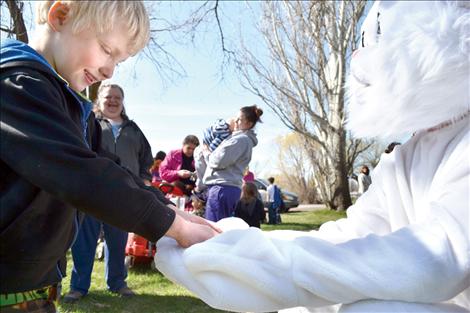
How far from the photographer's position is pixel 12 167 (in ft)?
3.07

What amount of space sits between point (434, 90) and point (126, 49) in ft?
2.53

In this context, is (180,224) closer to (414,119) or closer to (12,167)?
(12,167)

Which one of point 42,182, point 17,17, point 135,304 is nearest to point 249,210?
point 135,304

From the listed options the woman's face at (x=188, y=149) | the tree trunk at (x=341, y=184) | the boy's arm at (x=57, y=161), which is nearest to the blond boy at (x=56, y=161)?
the boy's arm at (x=57, y=161)

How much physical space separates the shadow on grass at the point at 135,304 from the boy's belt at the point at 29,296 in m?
1.93

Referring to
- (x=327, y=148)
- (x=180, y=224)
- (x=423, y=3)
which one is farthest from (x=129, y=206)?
(x=327, y=148)

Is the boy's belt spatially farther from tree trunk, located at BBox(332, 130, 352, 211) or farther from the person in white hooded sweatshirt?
tree trunk, located at BBox(332, 130, 352, 211)

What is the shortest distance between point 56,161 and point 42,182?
2.1 inches

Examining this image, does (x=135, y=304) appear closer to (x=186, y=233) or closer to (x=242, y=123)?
(x=242, y=123)

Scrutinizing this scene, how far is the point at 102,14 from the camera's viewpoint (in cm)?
106

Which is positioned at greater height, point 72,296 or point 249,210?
point 249,210

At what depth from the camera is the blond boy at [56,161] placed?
92 cm

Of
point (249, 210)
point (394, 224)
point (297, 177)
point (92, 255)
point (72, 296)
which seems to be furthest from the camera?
point (297, 177)

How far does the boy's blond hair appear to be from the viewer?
106 centimetres
